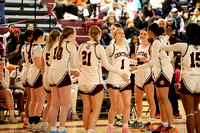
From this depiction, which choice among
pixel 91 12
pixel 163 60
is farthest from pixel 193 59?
pixel 91 12

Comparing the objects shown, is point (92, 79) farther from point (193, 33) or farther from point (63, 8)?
point (63, 8)

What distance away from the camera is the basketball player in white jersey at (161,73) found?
6.81m

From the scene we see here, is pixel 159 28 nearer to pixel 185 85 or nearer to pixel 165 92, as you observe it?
pixel 165 92

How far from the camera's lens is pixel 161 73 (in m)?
7.02

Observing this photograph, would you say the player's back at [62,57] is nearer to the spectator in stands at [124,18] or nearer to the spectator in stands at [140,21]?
the spectator in stands at [124,18]

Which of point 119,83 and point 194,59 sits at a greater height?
point 194,59

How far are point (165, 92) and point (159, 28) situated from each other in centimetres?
112

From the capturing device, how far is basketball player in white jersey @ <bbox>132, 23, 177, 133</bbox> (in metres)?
6.81

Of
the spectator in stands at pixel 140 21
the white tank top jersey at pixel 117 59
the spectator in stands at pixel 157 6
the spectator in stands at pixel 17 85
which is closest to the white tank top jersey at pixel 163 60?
the white tank top jersey at pixel 117 59

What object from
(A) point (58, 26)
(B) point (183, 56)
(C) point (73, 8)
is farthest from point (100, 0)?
(B) point (183, 56)

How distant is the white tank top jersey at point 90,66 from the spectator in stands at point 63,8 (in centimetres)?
811

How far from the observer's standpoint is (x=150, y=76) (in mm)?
7652

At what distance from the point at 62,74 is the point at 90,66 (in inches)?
26.1

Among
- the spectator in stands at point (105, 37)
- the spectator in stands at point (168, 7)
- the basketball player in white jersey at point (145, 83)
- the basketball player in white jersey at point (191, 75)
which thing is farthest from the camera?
the spectator in stands at point (168, 7)
